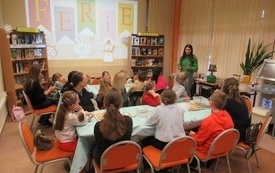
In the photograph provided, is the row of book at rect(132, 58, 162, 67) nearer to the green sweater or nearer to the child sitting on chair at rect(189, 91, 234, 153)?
the green sweater

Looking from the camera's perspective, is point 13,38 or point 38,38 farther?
point 38,38

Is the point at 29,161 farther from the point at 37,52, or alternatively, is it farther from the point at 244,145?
the point at 37,52

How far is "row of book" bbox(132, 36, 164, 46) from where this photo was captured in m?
5.83

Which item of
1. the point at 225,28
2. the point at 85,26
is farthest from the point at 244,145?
the point at 85,26

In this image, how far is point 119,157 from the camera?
1685 mm

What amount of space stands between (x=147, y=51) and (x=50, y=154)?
456 centimetres

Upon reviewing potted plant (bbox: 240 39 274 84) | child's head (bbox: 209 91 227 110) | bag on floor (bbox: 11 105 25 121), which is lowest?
bag on floor (bbox: 11 105 25 121)

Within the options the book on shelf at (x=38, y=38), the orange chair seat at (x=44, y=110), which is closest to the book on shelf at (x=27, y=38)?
the book on shelf at (x=38, y=38)

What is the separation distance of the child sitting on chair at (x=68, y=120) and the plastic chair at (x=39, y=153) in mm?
65

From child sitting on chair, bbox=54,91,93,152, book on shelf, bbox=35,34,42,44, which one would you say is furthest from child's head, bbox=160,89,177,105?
book on shelf, bbox=35,34,42,44

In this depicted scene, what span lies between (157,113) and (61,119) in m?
0.92

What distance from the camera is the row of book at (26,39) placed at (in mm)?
4184

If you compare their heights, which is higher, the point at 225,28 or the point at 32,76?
the point at 225,28

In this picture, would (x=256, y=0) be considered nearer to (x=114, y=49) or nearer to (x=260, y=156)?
(x=260, y=156)
